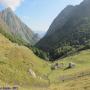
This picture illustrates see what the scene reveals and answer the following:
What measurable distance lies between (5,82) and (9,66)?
65.8 feet

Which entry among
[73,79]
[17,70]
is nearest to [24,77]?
[17,70]

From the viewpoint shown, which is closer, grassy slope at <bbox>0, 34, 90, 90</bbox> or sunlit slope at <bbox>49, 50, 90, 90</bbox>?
sunlit slope at <bbox>49, 50, 90, 90</bbox>

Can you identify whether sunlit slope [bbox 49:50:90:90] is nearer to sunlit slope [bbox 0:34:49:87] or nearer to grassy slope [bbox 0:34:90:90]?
grassy slope [bbox 0:34:90:90]

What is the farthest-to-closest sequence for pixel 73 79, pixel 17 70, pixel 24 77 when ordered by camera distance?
pixel 17 70 → pixel 73 79 → pixel 24 77

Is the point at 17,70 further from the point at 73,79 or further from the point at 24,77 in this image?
the point at 73,79

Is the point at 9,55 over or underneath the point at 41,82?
over

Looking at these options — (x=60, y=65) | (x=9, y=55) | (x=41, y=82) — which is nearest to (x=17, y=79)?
(x=41, y=82)

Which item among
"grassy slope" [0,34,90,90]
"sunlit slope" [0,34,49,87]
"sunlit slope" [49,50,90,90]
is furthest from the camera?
"sunlit slope" [0,34,49,87]

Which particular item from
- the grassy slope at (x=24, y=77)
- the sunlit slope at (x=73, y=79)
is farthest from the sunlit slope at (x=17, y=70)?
A: the sunlit slope at (x=73, y=79)

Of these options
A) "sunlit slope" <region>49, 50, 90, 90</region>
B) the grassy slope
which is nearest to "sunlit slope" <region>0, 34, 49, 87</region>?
the grassy slope

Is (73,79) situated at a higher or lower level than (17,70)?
lower

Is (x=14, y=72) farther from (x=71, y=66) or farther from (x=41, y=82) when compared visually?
(x=71, y=66)

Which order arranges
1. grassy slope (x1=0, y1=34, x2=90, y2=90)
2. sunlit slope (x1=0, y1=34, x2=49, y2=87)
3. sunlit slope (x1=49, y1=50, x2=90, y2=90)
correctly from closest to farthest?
sunlit slope (x1=49, y1=50, x2=90, y2=90)
grassy slope (x1=0, y1=34, x2=90, y2=90)
sunlit slope (x1=0, y1=34, x2=49, y2=87)

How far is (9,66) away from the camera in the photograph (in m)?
112
